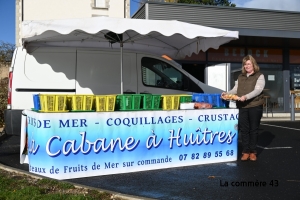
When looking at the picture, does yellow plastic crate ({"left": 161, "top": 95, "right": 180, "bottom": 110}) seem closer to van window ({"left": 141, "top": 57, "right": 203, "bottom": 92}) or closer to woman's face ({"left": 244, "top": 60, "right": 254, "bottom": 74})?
woman's face ({"left": 244, "top": 60, "right": 254, "bottom": 74})

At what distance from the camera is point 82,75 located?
6844 millimetres

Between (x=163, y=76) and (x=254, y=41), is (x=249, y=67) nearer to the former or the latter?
(x=163, y=76)

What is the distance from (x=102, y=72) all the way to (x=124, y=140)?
2261 mm

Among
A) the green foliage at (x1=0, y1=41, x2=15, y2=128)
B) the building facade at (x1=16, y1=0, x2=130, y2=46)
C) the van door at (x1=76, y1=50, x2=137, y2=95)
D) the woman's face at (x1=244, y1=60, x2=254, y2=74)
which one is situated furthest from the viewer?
the building facade at (x1=16, y1=0, x2=130, y2=46)

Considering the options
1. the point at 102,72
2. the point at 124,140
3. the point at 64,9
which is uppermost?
the point at 64,9

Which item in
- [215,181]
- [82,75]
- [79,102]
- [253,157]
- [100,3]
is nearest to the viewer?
[215,181]

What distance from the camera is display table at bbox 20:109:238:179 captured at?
4777 mm

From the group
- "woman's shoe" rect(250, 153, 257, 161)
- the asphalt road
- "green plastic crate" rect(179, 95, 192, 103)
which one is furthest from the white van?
"woman's shoe" rect(250, 153, 257, 161)

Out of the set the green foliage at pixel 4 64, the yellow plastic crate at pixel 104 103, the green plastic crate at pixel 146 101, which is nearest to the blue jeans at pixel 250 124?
the green plastic crate at pixel 146 101

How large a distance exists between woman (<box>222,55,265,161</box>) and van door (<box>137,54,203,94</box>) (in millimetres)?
1580

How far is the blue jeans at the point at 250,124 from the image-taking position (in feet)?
19.0

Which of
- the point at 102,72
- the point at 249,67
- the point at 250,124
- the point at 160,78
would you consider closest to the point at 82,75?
the point at 102,72

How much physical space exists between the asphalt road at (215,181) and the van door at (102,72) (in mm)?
1892

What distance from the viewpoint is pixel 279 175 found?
16.9 feet
